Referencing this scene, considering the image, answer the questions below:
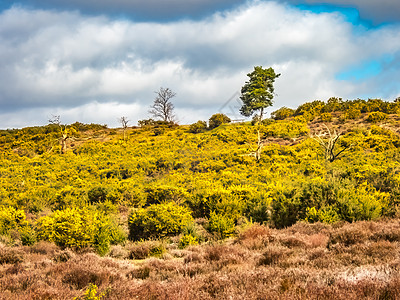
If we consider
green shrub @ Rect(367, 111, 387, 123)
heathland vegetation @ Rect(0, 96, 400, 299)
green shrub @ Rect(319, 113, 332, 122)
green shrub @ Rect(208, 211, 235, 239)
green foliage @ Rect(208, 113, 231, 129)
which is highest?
green foliage @ Rect(208, 113, 231, 129)

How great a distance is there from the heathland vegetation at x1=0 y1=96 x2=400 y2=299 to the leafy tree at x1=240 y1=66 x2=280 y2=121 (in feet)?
62.2

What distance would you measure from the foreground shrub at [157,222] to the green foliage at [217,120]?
37.4m

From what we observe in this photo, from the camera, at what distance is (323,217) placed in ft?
33.7

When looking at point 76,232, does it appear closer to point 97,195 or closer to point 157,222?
point 157,222

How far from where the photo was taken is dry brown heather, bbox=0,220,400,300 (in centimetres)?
406

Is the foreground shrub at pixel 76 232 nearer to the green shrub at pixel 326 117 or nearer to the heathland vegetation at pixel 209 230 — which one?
the heathland vegetation at pixel 209 230

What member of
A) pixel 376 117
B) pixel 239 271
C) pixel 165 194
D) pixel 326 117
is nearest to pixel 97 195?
pixel 165 194

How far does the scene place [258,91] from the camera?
47.8 meters

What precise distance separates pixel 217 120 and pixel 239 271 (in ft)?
143

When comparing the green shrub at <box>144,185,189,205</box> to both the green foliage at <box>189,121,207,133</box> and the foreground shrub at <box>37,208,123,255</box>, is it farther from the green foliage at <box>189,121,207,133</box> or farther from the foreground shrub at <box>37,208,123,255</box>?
the green foliage at <box>189,121,207,133</box>

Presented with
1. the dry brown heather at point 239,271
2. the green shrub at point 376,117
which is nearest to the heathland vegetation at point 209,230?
the dry brown heather at point 239,271

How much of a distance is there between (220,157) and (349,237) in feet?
72.6

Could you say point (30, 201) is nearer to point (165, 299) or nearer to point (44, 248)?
point (44, 248)

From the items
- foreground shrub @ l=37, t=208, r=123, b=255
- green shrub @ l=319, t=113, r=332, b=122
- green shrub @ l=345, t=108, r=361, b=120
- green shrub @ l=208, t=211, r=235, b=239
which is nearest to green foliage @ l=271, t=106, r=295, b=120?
green shrub @ l=319, t=113, r=332, b=122
